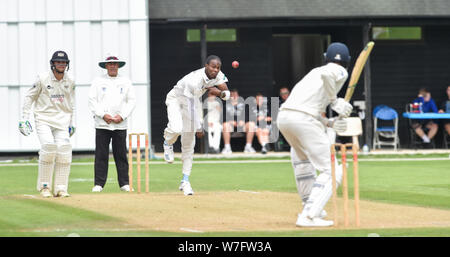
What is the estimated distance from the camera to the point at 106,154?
15.0 metres

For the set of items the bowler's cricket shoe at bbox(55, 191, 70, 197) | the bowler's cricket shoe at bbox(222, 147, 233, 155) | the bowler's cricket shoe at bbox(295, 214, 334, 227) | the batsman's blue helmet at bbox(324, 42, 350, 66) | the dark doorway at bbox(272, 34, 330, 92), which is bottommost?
the bowler's cricket shoe at bbox(222, 147, 233, 155)

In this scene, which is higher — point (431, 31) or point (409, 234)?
point (431, 31)

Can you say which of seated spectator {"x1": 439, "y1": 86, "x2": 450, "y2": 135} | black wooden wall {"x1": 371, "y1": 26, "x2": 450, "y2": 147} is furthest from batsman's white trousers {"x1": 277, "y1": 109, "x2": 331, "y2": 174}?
black wooden wall {"x1": 371, "y1": 26, "x2": 450, "y2": 147}

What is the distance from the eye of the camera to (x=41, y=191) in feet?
45.0

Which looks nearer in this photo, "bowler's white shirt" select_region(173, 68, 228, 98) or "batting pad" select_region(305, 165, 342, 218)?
"batting pad" select_region(305, 165, 342, 218)

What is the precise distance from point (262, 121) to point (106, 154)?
1206 cm

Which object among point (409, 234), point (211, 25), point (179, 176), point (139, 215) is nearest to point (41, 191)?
point (139, 215)

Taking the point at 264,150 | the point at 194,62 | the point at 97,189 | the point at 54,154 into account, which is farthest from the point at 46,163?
the point at 194,62

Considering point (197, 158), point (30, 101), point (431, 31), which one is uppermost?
point (431, 31)

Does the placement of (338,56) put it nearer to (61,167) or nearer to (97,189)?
(61,167)

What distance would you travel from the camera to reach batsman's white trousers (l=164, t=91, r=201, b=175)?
548 inches

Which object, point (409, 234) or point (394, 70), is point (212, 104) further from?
point (409, 234)

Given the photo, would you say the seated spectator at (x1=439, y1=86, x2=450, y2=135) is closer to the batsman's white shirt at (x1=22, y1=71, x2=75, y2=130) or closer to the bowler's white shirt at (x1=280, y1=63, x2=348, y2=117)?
the batsman's white shirt at (x1=22, y1=71, x2=75, y2=130)

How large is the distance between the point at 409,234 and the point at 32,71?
18521 mm
